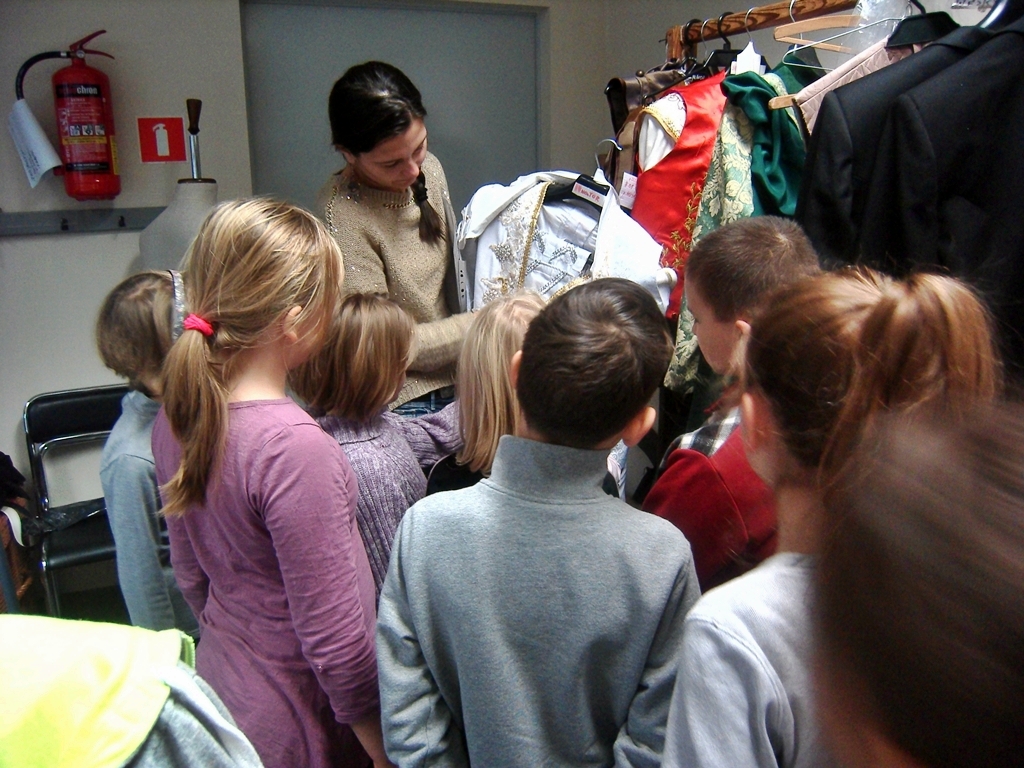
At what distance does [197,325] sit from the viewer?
36.2 inches

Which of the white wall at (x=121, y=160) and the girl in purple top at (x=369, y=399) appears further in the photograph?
the white wall at (x=121, y=160)

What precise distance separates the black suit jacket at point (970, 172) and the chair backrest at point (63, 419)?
7.75ft

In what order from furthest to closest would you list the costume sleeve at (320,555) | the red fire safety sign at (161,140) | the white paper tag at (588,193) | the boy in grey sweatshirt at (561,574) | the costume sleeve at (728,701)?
the red fire safety sign at (161,140) → the white paper tag at (588,193) → the costume sleeve at (320,555) → the boy in grey sweatshirt at (561,574) → the costume sleeve at (728,701)

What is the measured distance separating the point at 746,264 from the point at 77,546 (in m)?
2.03

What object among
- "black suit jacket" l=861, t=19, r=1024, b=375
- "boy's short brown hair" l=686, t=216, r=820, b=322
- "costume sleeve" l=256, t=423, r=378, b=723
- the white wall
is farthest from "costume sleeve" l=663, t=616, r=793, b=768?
the white wall

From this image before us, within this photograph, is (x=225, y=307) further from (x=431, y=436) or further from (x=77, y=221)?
(x=77, y=221)

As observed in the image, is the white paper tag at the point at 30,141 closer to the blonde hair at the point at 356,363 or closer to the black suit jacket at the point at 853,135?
the blonde hair at the point at 356,363

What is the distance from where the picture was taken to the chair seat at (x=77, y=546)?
2.10m

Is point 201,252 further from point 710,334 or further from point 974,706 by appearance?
point 974,706

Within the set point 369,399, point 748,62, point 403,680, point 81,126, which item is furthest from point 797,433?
point 81,126

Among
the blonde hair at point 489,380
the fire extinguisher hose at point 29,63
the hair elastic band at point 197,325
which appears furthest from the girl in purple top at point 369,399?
the fire extinguisher hose at point 29,63

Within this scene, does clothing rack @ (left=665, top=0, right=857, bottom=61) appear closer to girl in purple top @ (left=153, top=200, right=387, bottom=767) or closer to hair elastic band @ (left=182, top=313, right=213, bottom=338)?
girl in purple top @ (left=153, top=200, right=387, bottom=767)

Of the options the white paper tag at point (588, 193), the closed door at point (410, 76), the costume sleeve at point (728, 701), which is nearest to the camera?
the costume sleeve at point (728, 701)

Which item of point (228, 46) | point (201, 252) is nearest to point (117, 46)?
point (228, 46)
